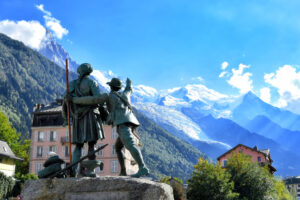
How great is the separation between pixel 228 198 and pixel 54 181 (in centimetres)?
2498

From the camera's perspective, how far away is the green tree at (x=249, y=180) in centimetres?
3350

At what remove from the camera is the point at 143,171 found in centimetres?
702

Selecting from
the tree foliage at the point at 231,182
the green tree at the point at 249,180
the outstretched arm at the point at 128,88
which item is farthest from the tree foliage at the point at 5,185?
the outstretched arm at the point at 128,88

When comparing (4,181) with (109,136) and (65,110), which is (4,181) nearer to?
(109,136)

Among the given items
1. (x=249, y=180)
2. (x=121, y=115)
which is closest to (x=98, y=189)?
(x=121, y=115)

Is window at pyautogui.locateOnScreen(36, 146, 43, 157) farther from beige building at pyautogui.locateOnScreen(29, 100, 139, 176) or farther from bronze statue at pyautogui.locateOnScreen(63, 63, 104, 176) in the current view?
bronze statue at pyautogui.locateOnScreen(63, 63, 104, 176)

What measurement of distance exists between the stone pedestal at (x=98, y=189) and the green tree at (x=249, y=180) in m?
28.6

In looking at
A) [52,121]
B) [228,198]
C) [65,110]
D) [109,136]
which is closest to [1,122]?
[52,121]

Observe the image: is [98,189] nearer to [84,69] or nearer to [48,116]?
[84,69]

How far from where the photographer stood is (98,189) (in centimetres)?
646

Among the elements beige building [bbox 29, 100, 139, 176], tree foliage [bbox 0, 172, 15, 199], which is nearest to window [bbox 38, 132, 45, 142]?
beige building [bbox 29, 100, 139, 176]

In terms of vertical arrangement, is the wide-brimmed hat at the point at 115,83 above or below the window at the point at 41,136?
below

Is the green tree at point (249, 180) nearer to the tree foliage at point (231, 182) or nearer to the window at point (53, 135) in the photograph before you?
the tree foliage at point (231, 182)

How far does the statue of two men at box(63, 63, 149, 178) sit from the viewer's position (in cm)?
738
